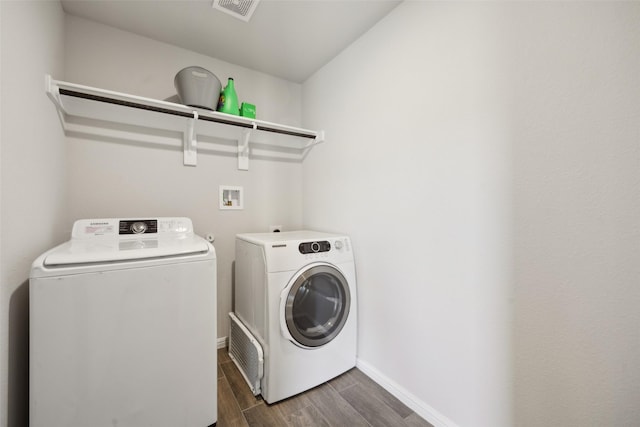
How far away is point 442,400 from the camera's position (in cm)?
127

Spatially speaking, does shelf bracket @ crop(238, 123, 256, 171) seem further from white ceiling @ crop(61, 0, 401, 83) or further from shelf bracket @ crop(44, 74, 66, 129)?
shelf bracket @ crop(44, 74, 66, 129)

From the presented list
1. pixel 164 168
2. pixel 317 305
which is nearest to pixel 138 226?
pixel 164 168

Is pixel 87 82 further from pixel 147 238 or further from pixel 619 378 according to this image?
pixel 619 378

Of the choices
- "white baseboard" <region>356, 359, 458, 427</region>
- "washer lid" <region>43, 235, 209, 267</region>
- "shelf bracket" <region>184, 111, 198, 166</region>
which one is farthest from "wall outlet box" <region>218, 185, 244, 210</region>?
"white baseboard" <region>356, 359, 458, 427</region>

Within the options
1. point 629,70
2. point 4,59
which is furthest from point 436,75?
point 4,59

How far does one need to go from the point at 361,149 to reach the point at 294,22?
94cm

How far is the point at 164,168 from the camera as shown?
185cm

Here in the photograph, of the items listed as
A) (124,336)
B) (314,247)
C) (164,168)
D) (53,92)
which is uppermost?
(53,92)

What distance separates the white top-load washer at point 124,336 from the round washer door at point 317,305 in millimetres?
470

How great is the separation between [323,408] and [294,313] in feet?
1.75

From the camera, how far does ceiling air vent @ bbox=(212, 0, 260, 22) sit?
147cm

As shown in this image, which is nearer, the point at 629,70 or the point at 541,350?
the point at 629,70

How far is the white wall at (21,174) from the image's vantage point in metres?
0.88

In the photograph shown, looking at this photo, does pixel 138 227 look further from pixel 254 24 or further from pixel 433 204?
pixel 433 204
